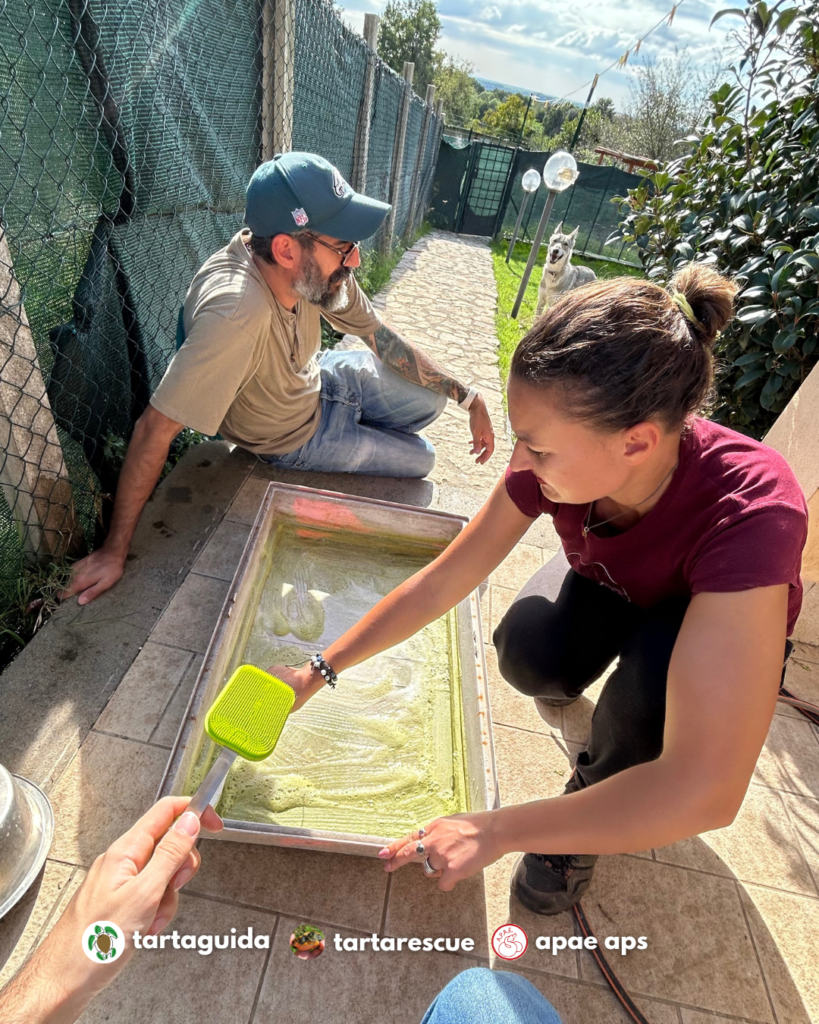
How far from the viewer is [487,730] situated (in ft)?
5.04

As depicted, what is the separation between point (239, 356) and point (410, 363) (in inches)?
42.0

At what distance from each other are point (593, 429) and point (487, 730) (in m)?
0.87

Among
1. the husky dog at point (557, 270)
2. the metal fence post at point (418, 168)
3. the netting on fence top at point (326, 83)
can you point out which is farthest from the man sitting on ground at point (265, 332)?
the metal fence post at point (418, 168)

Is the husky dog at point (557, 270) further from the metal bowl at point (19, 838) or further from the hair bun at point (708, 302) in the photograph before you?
the metal bowl at point (19, 838)

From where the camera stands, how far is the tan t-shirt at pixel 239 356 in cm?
194

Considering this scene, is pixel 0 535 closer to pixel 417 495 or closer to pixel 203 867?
pixel 203 867

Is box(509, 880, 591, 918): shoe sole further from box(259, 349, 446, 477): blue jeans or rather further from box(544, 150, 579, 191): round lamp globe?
box(544, 150, 579, 191): round lamp globe

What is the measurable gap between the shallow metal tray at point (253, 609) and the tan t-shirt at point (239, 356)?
39cm

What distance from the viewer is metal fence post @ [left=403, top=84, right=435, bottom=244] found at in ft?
31.0

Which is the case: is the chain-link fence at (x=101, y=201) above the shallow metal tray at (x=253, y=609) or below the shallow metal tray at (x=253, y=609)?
above

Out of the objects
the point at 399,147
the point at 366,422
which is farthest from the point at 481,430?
the point at 399,147

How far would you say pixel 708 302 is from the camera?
3.80 ft

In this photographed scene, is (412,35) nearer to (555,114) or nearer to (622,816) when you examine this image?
(555,114)

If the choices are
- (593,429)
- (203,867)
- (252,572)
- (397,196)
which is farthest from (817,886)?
(397,196)
